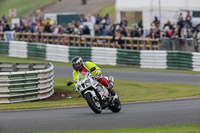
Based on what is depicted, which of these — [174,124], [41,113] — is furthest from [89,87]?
[174,124]

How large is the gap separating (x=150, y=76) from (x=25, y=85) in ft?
24.9

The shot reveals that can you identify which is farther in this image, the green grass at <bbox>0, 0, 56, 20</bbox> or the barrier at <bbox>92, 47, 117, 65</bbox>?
the green grass at <bbox>0, 0, 56, 20</bbox>

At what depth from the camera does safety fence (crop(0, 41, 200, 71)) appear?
2384 centimetres

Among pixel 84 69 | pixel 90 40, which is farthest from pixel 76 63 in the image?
pixel 90 40

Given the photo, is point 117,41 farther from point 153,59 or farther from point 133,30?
point 153,59

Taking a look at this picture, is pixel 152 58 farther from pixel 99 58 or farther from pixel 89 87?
pixel 89 87

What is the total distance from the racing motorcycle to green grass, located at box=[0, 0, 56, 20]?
1723 inches

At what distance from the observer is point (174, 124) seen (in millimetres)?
10633

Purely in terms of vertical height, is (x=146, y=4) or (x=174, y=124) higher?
(x=146, y=4)

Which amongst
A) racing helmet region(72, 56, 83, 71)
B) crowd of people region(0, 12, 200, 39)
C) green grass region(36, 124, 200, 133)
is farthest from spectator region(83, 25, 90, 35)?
green grass region(36, 124, 200, 133)

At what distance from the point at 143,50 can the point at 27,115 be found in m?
13.5

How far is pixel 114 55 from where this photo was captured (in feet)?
85.9

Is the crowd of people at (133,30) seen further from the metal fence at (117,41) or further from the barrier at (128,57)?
the barrier at (128,57)

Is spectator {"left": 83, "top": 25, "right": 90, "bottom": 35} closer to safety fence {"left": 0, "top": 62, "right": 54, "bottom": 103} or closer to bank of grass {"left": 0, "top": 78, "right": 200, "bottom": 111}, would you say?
bank of grass {"left": 0, "top": 78, "right": 200, "bottom": 111}
